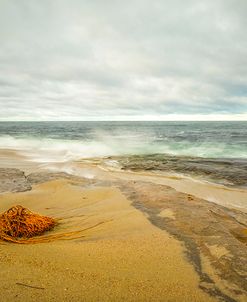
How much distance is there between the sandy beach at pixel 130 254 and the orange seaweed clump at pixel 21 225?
0.20 m

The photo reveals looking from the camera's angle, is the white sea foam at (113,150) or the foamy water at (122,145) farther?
the foamy water at (122,145)

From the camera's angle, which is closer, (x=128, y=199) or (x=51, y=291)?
(x=51, y=291)

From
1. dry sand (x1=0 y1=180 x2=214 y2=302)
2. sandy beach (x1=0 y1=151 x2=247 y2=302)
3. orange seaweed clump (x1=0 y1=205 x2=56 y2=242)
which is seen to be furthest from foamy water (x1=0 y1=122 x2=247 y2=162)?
dry sand (x1=0 y1=180 x2=214 y2=302)

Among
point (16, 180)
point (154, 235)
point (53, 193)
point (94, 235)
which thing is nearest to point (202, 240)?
point (154, 235)

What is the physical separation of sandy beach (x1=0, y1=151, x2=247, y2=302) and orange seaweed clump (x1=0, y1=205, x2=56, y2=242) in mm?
200

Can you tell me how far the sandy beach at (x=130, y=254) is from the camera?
8.38 ft

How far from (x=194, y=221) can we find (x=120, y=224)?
1278 millimetres

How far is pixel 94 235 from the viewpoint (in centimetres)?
409

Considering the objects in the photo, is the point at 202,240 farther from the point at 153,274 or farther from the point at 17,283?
the point at 17,283

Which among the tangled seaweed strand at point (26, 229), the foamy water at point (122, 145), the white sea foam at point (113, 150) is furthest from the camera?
the foamy water at point (122, 145)

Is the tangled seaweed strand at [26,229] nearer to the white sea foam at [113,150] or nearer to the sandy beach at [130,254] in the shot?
the sandy beach at [130,254]

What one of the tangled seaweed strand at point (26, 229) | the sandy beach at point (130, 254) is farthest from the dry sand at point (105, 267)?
the tangled seaweed strand at point (26, 229)

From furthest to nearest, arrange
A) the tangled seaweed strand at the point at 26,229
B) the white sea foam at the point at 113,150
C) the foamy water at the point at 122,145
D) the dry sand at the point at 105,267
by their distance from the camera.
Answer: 1. the foamy water at the point at 122,145
2. the white sea foam at the point at 113,150
3. the tangled seaweed strand at the point at 26,229
4. the dry sand at the point at 105,267

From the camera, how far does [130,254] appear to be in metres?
3.36
